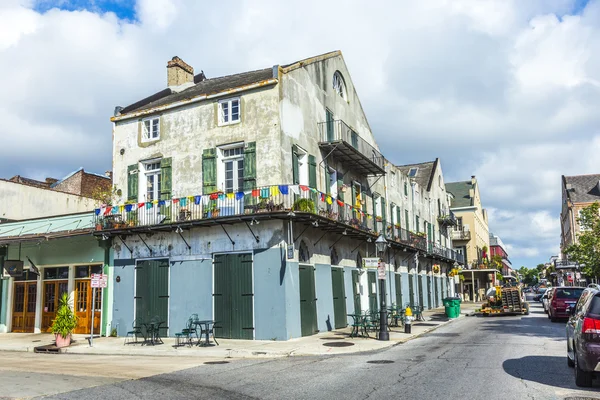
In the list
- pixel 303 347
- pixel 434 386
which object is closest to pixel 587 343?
pixel 434 386

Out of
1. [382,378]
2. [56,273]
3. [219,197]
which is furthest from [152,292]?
[382,378]

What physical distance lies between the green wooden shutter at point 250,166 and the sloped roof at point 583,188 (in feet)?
193

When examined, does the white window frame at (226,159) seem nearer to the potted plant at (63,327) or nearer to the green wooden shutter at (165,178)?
the green wooden shutter at (165,178)

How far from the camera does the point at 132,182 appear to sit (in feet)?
70.0

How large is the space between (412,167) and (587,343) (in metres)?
41.6

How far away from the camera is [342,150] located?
22.2 m

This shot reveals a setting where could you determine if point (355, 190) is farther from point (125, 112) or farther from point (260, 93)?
point (125, 112)

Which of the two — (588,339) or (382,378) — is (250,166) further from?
(588,339)

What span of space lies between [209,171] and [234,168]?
0.94 metres

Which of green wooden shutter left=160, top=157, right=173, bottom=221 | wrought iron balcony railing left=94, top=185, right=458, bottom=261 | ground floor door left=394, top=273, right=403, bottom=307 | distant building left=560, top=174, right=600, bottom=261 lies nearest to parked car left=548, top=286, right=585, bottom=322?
ground floor door left=394, top=273, right=403, bottom=307

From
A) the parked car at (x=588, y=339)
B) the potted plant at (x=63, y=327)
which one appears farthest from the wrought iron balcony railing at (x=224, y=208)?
the parked car at (x=588, y=339)

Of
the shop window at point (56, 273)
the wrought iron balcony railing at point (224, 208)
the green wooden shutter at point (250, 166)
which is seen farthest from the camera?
the shop window at point (56, 273)

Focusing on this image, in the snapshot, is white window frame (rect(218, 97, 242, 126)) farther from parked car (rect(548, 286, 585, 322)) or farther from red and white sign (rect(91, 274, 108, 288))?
parked car (rect(548, 286, 585, 322))

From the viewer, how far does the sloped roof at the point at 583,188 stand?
64.3 meters
